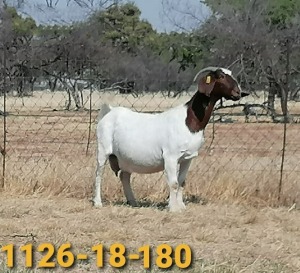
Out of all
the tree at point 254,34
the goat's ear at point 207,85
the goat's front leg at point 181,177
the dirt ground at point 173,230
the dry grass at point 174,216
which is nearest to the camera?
the dirt ground at point 173,230

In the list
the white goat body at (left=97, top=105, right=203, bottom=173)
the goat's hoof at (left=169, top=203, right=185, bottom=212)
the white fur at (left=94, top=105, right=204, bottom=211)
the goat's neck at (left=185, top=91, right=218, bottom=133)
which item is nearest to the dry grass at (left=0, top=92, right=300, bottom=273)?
the goat's hoof at (left=169, top=203, right=185, bottom=212)

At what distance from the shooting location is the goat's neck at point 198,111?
8641 mm

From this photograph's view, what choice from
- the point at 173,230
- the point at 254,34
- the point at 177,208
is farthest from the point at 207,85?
the point at 254,34

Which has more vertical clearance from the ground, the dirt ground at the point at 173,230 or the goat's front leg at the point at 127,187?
the goat's front leg at the point at 127,187

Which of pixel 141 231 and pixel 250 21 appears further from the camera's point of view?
pixel 250 21

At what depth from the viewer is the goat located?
8.61 metres

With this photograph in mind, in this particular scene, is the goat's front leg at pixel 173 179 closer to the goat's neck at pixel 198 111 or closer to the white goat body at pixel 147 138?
the white goat body at pixel 147 138

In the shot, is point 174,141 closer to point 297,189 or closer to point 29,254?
point 297,189

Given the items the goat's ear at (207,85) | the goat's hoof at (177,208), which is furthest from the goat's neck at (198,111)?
the goat's hoof at (177,208)

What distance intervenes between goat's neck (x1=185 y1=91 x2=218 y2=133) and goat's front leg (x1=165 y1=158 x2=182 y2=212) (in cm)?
45

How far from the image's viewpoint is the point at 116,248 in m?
6.72

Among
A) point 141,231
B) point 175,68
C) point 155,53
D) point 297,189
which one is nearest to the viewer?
point 141,231

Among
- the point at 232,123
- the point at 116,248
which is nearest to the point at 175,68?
the point at 232,123

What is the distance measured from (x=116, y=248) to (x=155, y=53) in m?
51.9
